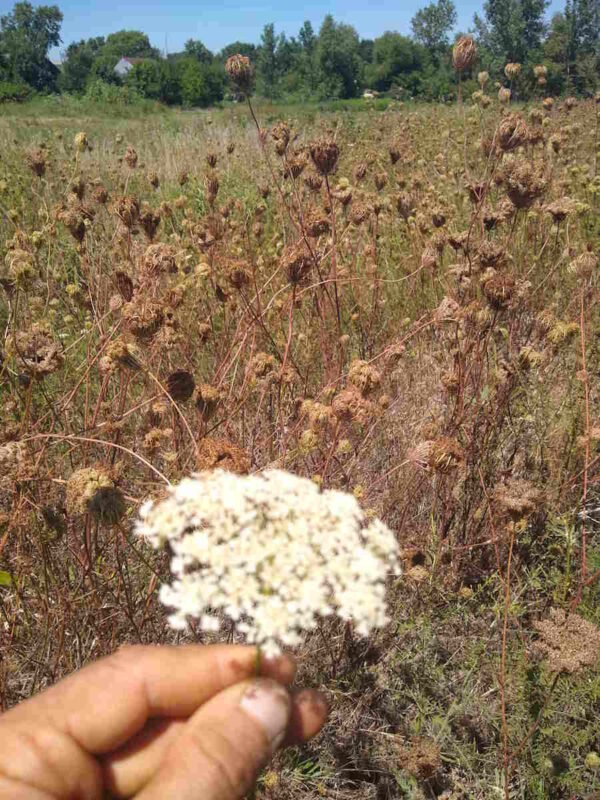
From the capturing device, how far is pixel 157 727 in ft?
3.67

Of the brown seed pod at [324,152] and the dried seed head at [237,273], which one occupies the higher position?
the brown seed pod at [324,152]

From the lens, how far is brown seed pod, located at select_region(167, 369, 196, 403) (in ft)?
6.40

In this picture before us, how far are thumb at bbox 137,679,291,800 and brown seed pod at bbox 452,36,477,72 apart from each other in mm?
3228

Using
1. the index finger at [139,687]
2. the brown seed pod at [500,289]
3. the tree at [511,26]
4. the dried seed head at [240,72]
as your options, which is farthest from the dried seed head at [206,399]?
the tree at [511,26]

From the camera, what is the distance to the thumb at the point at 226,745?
896 mm

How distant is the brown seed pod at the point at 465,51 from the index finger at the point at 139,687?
3168mm

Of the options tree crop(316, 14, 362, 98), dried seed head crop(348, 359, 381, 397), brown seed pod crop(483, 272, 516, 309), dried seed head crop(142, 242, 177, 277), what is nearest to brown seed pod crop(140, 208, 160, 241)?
dried seed head crop(142, 242, 177, 277)

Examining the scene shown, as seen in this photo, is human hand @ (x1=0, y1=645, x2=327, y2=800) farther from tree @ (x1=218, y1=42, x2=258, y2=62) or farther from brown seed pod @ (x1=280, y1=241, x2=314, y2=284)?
tree @ (x1=218, y1=42, x2=258, y2=62)

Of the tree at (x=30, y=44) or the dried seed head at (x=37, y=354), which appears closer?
the dried seed head at (x=37, y=354)

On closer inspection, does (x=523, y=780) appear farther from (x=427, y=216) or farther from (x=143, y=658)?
(x=427, y=216)

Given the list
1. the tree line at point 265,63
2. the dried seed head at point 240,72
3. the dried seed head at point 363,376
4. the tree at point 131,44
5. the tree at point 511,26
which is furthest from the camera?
the tree at point 131,44

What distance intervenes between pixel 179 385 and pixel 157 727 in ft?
3.66

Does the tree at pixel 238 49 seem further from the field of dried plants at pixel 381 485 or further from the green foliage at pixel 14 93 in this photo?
the field of dried plants at pixel 381 485

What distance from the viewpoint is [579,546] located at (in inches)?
102
